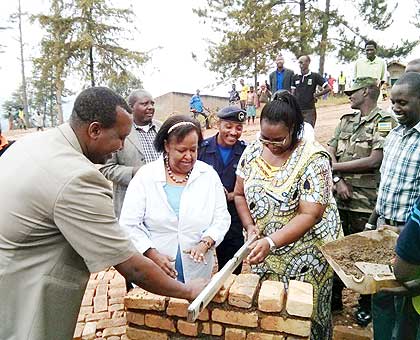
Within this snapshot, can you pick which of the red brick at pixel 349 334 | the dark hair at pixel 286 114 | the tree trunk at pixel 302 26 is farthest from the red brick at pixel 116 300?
the tree trunk at pixel 302 26

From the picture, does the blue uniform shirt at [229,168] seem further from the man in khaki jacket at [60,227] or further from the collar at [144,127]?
the man in khaki jacket at [60,227]

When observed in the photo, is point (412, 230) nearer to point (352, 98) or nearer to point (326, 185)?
point (326, 185)

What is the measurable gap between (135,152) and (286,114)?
1.68m

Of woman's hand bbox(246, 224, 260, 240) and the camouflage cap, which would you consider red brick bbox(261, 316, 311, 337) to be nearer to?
woman's hand bbox(246, 224, 260, 240)

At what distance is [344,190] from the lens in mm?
3553

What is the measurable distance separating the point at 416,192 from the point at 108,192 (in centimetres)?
197

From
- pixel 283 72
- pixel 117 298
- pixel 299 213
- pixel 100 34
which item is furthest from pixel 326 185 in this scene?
pixel 100 34

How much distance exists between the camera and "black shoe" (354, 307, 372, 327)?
11.4ft

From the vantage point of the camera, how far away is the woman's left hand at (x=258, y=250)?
2346 mm

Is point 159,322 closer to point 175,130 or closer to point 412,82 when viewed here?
point 175,130

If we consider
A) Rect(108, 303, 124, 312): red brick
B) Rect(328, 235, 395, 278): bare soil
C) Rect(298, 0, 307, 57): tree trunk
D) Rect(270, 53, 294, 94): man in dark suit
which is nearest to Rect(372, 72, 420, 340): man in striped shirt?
Rect(328, 235, 395, 278): bare soil

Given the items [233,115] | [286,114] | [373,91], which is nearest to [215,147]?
[233,115]

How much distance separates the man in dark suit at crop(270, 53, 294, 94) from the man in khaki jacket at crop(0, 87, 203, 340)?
7314 millimetres

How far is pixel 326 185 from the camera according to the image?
2402 millimetres
